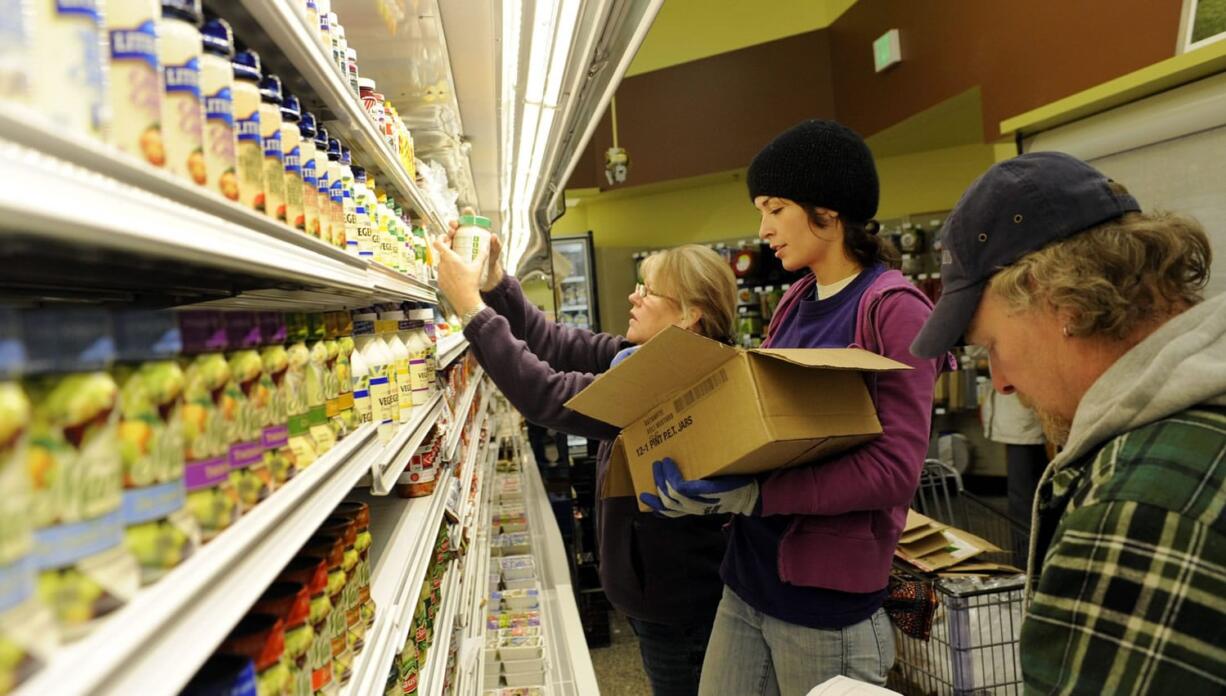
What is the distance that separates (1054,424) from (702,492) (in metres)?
0.79

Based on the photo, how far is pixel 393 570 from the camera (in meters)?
1.73

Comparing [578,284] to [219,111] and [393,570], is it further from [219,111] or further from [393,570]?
[219,111]

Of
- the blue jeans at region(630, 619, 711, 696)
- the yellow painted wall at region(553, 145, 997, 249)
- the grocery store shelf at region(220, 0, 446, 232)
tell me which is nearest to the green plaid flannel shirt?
the grocery store shelf at region(220, 0, 446, 232)

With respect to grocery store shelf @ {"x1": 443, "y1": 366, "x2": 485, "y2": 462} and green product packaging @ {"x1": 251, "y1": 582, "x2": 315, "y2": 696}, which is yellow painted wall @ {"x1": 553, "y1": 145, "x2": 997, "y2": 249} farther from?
green product packaging @ {"x1": 251, "y1": 582, "x2": 315, "y2": 696}

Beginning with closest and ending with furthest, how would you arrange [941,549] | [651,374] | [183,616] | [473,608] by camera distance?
[183,616] → [651,374] → [941,549] → [473,608]

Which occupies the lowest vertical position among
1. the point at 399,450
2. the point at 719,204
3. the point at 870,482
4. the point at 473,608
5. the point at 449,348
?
the point at 473,608

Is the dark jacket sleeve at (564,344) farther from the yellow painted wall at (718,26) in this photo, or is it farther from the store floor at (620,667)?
the yellow painted wall at (718,26)

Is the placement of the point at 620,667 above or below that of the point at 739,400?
below

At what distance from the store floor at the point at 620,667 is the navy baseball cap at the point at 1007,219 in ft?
10.1

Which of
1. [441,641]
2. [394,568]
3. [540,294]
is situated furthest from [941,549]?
[540,294]

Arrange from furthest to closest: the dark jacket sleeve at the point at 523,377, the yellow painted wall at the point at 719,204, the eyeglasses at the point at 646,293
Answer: the yellow painted wall at the point at 719,204
the eyeglasses at the point at 646,293
the dark jacket sleeve at the point at 523,377

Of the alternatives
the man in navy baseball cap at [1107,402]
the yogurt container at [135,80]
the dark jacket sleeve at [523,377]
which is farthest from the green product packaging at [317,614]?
the dark jacket sleeve at [523,377]

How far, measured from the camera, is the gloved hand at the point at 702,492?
6.03 feet

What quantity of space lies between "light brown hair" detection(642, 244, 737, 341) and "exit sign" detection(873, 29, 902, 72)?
4845 millimetres
